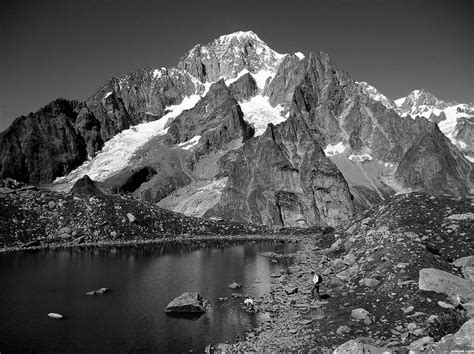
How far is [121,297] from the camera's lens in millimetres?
49719

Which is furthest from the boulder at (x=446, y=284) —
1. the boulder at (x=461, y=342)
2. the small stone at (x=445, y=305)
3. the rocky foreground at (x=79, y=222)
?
the rocky foreground at (x=79, y=222)

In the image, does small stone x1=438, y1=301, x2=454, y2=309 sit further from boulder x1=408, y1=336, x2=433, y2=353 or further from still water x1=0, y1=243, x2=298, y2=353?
still water x1=0, y1=243, x2=298, y2=353

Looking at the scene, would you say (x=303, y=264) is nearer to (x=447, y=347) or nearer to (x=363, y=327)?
(x=363, y=327)

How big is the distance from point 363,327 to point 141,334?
18.4 m

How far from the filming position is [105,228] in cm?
9344

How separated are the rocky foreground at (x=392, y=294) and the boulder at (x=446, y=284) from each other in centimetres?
7

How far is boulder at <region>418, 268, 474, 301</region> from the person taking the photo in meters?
33.9

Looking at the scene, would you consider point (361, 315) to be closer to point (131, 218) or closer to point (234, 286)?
point (234, 286)

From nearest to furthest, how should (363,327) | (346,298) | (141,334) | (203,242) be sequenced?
(363,327) < (141,334) < (346,298) < (203,242)

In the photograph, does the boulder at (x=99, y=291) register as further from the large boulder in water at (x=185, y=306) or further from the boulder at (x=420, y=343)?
the boulder at (x=420, y=343)

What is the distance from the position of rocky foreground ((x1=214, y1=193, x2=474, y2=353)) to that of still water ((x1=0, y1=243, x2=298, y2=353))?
386 cm

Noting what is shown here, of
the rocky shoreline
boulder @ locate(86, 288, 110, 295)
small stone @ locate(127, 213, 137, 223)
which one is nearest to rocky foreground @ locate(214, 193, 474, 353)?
boulder @ locate(86, 288, 110, 295)

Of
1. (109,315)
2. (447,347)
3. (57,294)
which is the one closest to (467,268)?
(447,347)

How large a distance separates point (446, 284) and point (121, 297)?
3358 centimetres
